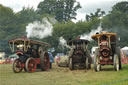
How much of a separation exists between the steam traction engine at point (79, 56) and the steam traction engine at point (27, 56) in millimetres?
1722

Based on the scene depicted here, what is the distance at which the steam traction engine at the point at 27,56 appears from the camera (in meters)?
13.9

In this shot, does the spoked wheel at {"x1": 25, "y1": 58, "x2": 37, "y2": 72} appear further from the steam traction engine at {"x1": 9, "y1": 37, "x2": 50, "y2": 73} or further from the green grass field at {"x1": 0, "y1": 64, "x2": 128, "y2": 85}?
the green grass field at {"x1": 0, "y1": 64, "x2": 128, "y2": 85}

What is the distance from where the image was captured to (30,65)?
46.0 feet

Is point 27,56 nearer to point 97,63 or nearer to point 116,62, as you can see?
point 97,63

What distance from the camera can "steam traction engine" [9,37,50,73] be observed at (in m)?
13.9

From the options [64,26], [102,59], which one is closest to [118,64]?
[102,59]

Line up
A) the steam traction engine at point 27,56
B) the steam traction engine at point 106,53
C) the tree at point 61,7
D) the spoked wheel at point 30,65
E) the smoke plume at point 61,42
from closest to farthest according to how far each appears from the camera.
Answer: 1. the steam traction engine at point 106,53
2. the spoked wheel at point 30,65
3. the steam traction engine at point 27,56
4. the smoke plume at point 61,42
5. the tree at point 61,7

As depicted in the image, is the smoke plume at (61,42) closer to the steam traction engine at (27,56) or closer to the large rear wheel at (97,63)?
the steam traction engine at (27,56)

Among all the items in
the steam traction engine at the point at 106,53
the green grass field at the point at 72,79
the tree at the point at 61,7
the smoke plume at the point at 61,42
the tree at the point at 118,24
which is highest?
the tree at the point at 61,7

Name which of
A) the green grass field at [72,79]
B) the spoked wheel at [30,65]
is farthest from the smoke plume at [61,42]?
the green grass field at [72,79]

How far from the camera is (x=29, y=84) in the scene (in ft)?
27.9

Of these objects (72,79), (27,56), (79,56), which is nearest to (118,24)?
(79,56)

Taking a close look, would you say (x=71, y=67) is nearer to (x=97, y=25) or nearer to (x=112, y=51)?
(x=112, y=51)

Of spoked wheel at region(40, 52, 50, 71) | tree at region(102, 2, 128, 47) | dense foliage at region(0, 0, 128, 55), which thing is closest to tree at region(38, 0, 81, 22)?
dense foliage at region(0, 0, 128, 55)
